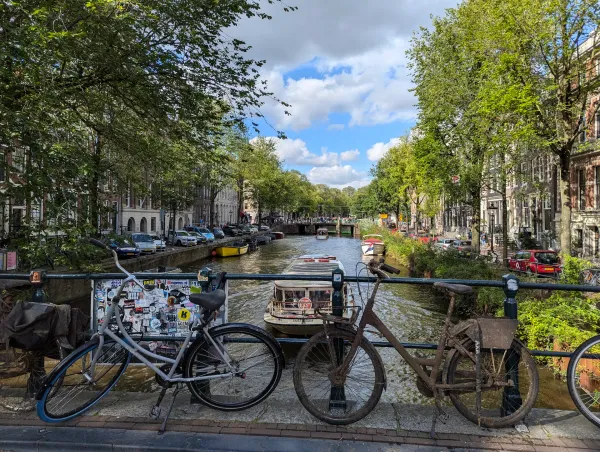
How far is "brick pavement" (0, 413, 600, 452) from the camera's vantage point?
301 cm

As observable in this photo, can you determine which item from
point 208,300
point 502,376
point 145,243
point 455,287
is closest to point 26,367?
point 208,300

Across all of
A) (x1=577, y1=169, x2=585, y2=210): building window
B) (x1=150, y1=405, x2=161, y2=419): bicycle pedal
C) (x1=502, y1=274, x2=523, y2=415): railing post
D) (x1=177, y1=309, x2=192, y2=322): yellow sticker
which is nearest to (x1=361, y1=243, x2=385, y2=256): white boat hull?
(x1=577, y1=169, x2=585, y2=210): building window

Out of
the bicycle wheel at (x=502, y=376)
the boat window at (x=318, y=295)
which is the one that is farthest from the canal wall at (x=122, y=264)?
the boat window at (x=318, y=295)

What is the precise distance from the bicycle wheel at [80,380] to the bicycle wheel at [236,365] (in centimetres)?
63

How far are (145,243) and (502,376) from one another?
29.3 metres

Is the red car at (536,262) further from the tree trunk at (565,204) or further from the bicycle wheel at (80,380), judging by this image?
the bicycle wheel at (80,380)

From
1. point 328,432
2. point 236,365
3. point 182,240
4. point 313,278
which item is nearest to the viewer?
point 328,432

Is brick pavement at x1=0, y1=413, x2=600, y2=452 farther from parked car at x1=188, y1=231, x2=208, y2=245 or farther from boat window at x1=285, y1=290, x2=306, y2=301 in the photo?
parked car at x1=188, y1=231, x2=208, y2=245

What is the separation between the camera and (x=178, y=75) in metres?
8.30

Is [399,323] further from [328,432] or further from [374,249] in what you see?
[374,249]

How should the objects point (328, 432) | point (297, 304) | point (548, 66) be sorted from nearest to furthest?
Answer: point (328, 432)
point (297, 304)
point (548, 66)

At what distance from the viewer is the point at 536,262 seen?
17.9 metres

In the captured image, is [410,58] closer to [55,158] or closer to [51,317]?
[55,158]

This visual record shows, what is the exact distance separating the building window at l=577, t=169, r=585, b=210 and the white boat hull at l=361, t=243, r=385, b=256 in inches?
588
